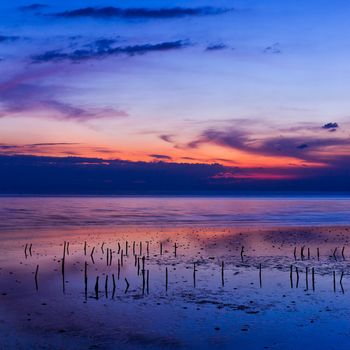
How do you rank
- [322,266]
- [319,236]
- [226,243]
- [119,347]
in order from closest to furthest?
1. [119,347]
2. [322,266]
3. [226,243]
4. [319,236]

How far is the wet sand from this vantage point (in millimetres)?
21312

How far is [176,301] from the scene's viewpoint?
2736 cm

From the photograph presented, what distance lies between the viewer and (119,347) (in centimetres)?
2012

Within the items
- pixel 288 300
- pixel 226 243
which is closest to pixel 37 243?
pixel 226 243

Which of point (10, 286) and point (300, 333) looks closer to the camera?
point (300, 333)

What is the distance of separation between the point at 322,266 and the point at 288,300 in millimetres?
12471

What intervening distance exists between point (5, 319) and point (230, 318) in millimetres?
11683

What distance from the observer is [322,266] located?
127 feet

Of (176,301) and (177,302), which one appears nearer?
(177,302)

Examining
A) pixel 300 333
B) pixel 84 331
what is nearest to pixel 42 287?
pixel 84 331

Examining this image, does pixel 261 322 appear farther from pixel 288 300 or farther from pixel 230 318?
pixel 288 300

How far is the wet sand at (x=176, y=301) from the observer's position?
21312mm

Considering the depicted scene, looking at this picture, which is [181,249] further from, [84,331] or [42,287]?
[84,331]

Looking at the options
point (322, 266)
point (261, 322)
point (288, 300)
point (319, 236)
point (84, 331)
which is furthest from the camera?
point (319, 236)
